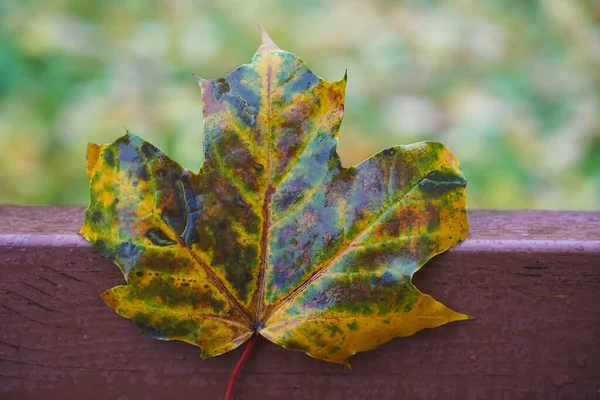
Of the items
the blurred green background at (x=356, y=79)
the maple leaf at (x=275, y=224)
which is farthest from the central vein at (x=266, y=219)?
the blurred green background at (x=356, y=79)

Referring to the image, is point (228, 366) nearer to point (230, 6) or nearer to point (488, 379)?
point (488, 379)

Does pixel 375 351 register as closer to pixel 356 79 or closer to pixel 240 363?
pixel 240 363

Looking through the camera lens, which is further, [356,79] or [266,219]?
[356,79]

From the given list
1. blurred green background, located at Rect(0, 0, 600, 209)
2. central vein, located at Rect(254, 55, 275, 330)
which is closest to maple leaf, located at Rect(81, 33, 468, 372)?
central vein, located at Rect(254, 55, 275, 330)

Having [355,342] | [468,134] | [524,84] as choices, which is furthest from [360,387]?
[524,84]

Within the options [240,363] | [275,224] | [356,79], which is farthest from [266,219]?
[356,79]

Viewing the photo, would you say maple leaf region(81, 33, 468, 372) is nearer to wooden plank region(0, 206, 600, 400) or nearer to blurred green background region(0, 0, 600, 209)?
wooden plank region(0, 206, 600, 400)
